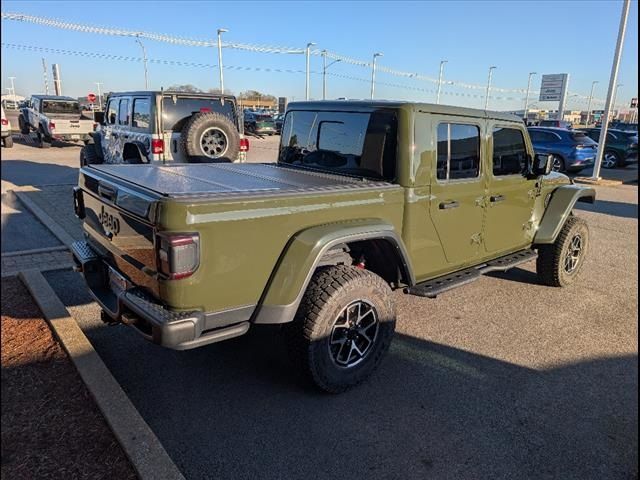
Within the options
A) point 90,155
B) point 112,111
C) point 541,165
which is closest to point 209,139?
point 112,111

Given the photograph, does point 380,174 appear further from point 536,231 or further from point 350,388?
point 536,231

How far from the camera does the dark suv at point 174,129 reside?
8438mm

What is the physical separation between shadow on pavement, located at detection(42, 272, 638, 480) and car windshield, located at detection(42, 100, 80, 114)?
1836cm

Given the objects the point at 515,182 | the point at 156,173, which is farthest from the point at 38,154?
the point at 515,182

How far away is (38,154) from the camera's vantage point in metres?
17.8

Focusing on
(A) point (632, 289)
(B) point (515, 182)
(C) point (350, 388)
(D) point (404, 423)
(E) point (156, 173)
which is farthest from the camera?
(A) point (632, 289)

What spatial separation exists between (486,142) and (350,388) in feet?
8.22

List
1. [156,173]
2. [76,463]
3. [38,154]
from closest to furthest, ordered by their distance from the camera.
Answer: [76,463] < [156,173] < [38,154]

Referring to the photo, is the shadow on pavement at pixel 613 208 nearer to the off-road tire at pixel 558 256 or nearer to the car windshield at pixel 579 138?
the off-road tire at pixel 558 256

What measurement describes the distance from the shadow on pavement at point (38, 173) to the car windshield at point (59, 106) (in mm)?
4819

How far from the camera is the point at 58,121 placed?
18375mm

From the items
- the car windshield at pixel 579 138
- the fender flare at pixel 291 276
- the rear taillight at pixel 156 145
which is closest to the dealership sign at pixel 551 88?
the car windshield at pixel 579 138

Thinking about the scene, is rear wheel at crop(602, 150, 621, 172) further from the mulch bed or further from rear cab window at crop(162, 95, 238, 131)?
the mulch bed

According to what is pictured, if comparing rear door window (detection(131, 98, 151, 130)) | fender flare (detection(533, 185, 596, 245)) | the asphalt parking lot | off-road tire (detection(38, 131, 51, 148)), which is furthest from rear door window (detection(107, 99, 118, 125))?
off-road tire (detection(38, 131, 51, 148))
